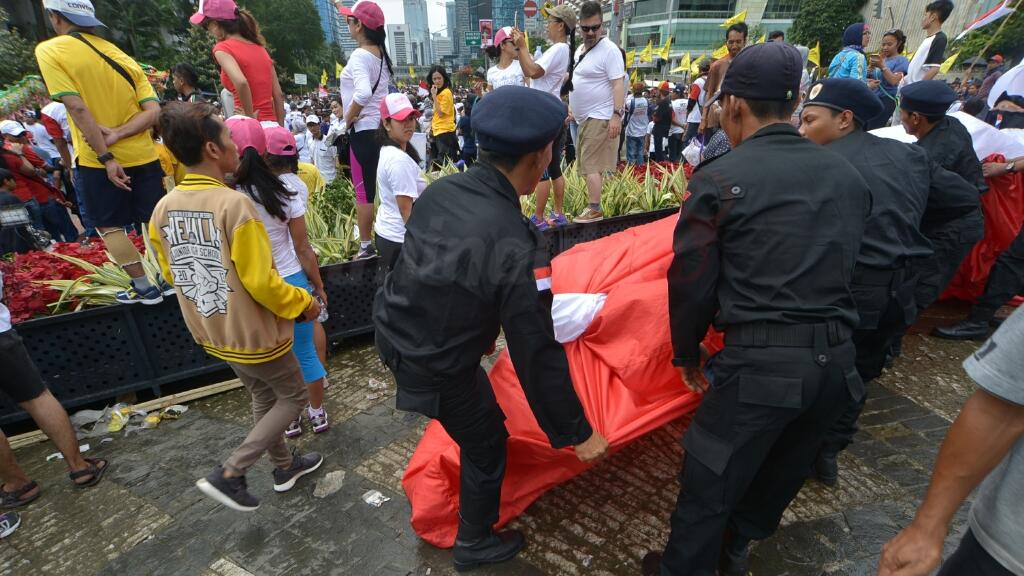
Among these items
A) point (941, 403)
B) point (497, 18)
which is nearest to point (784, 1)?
point (497, 18)

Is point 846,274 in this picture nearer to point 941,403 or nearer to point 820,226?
point 820,226

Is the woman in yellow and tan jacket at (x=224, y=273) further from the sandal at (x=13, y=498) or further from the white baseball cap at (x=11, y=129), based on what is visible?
the white baseball cap at (x=11, y=129)

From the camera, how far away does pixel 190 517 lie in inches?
96.1

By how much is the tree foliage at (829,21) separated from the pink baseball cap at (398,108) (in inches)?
1903

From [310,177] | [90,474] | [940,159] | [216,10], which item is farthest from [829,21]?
[90,474]

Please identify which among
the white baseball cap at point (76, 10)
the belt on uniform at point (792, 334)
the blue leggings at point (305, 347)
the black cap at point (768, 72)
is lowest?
the blue leggings at point (305, 347)

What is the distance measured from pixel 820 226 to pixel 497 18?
97800mm

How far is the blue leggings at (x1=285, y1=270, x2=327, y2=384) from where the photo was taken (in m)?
2.73

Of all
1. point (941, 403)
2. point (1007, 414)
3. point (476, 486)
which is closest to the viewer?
point (1007, 414)

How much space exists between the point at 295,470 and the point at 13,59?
2710cm

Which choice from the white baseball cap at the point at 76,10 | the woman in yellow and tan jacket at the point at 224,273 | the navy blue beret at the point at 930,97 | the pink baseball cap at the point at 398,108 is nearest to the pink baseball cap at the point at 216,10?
the white baseball cap at the point at 76,10

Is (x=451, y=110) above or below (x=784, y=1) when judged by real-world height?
below

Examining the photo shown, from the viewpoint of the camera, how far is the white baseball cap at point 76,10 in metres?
2.97

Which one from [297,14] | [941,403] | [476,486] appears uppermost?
[297,14]
